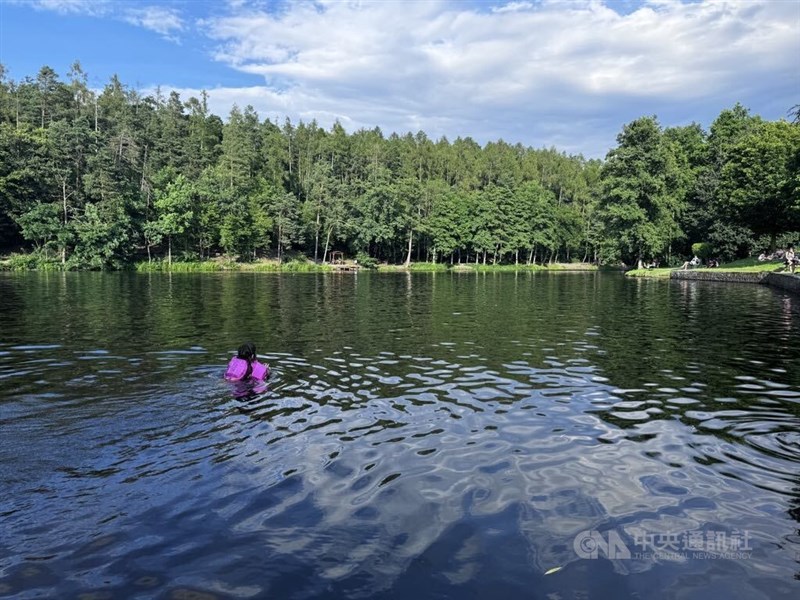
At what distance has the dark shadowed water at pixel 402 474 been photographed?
17.4ft

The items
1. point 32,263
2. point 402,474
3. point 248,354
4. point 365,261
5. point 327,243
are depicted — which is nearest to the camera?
point 402,474

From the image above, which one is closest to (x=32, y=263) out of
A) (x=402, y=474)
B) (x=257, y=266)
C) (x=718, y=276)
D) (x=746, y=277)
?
(x=257, y=266)

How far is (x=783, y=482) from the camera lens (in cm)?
717

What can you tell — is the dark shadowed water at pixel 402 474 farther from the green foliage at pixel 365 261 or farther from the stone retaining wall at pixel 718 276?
the green foliage at pixel 365 261

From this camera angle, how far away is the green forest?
71.9m

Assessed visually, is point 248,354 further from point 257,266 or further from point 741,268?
point 257,266

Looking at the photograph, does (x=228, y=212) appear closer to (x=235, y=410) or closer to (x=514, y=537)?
(x=235, y=410)

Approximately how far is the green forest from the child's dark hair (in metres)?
52.9

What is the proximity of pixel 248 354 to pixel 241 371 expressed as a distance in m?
0.45

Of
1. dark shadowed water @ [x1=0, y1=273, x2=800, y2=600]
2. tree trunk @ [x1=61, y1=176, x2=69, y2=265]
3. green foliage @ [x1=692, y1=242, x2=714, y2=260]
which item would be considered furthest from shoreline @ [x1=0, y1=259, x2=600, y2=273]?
dark shadowed water @ [x1=0, y1=273, x2=800, y2=600]

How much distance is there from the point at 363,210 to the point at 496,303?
74068mm

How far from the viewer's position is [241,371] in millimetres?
12414

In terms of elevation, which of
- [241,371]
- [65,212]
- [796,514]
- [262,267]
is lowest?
[796,514]

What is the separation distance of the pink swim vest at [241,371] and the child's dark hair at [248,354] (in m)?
0.06
